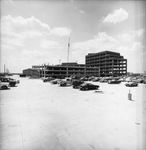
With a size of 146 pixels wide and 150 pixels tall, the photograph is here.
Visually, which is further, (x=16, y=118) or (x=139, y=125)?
(x=16, y=118)

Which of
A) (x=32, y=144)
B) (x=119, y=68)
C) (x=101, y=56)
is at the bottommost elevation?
(x=32, y=144)

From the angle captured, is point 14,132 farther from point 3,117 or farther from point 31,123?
point 3,117

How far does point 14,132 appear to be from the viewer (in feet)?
21.8

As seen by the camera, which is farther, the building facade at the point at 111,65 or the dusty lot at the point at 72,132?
the building facade at the point at 111,65

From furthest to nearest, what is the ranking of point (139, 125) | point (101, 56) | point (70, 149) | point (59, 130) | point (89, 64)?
point (89, 64) < point (101, 56) < point (139, 125) < point (59, 130) < point (70, 149)

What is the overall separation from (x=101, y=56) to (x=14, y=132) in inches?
4451

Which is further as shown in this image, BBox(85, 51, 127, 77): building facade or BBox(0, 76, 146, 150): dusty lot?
BBox(85, 51, 127, 77): building facade

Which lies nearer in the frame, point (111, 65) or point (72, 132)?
point (72, 132)

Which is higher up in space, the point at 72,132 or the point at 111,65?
the point at 111,65

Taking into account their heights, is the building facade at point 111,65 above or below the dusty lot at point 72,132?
above

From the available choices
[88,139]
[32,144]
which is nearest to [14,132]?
[32,144]

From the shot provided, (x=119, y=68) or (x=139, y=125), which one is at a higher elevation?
(x=119, y=68)

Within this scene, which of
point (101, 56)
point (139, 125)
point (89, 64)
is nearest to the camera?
point (139, 125)

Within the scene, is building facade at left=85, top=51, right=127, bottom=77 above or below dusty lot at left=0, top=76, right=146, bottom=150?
above
